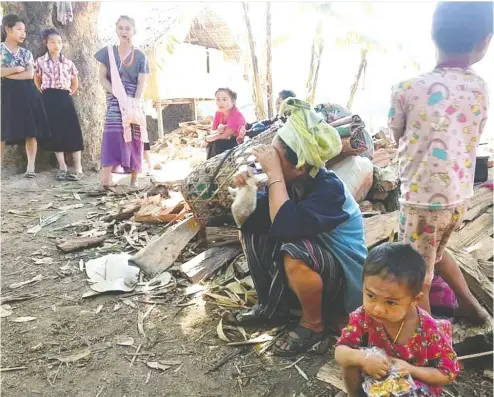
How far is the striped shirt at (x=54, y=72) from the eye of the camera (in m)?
5.76

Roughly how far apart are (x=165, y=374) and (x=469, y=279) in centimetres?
179

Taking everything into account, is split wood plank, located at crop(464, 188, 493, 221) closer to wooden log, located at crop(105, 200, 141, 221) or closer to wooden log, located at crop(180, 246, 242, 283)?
wooden log, located at crop(180, 246, 242, 283)

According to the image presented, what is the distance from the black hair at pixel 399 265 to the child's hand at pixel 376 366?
0.89 feet

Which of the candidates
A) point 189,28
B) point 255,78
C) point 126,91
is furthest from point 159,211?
point 189,28

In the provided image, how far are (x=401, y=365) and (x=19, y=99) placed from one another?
19.3 ft

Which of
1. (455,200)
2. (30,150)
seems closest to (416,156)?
(455,200)

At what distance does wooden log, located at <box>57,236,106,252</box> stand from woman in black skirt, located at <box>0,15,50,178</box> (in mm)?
2668

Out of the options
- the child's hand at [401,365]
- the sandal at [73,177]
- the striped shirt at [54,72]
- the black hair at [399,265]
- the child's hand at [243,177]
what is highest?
the striped shirt at [54,72]

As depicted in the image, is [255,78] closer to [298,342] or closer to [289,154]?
[289,154]

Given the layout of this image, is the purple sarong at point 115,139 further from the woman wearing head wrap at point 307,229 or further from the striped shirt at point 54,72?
the woman wearing head wrap at point 307,229

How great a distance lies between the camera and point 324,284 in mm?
2213

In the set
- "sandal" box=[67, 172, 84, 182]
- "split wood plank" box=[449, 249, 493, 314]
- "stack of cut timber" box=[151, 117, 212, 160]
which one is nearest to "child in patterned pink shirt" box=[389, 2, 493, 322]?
"split wood plank" box=[449, 249, 493, 314]

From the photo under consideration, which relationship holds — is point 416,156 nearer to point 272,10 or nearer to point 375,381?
point 375,381

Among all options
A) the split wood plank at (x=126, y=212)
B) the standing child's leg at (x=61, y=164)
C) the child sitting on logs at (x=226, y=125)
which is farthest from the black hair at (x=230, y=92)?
the standing child's leg at (x=61, y=164)
